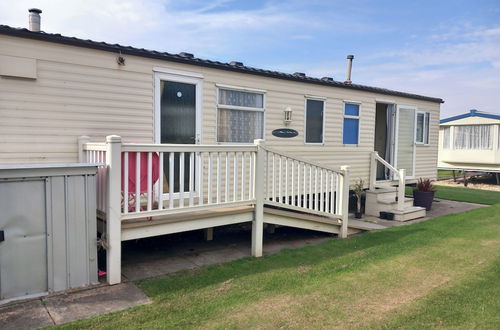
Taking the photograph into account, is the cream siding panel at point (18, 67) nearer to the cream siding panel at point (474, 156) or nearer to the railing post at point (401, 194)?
the railing post at point (401, 194)

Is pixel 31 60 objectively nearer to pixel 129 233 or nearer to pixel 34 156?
pixel 34 156

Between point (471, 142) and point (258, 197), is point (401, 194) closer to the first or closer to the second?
point (258, 197)

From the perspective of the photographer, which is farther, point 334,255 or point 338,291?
point 334,255

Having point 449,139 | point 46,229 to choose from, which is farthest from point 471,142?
point 46,229

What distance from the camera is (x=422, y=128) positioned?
1033cm

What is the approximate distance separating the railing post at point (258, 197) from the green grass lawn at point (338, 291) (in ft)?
0.72

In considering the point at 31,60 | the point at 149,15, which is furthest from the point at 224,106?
the point at 149,15

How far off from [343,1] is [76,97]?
7.75 meters

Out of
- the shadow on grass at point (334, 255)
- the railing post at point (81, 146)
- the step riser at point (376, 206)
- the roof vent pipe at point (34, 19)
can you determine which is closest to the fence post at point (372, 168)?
the step riser at point (376, 206)

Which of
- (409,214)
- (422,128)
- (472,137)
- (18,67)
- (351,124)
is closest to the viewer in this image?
(18,67)

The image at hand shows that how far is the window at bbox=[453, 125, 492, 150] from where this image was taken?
53.2 ft

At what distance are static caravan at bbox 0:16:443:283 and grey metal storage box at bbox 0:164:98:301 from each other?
0.77 feet

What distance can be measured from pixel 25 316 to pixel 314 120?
5.90 metres

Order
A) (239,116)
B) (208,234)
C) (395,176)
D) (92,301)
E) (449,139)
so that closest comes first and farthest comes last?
(92,301) → (208,234) → (239,116) → (395,176) → (449,139)
